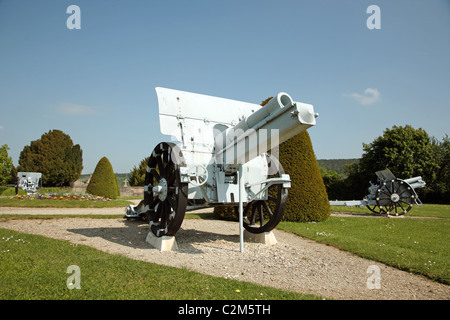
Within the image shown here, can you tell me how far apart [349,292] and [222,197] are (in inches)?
110

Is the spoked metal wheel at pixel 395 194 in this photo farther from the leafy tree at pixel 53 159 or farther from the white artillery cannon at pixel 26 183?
the leafy tree at pixel 53 159

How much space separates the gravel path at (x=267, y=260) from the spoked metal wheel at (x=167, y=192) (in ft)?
1.77

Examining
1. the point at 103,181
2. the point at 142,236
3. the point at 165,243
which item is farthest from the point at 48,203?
the point at 165,243

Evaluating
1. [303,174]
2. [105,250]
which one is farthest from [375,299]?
[303,174]

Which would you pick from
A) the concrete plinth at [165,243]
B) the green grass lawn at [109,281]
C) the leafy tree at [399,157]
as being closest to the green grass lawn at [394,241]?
the green grass lawn at [109,281]

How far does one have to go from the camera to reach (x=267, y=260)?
5484mm

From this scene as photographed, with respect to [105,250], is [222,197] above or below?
above

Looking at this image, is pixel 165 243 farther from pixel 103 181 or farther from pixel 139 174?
pixel 139 174

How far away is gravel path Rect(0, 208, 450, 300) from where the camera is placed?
13.5 ft

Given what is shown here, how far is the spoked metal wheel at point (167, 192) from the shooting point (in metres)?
5.52

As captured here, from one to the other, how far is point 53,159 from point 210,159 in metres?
38.6

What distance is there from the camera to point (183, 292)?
3.57m

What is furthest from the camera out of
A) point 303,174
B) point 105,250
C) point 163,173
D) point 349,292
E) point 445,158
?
point 445,158
